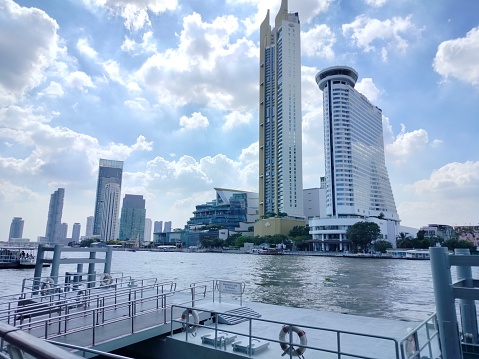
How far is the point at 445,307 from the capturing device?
22.2ft

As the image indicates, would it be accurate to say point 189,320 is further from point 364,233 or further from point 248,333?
point 364,233

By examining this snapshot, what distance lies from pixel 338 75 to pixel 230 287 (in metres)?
175

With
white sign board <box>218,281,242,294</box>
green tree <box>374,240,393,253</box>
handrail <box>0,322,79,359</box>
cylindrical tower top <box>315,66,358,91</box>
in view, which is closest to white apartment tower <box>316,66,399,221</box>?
cylindrical tower top <box>315,66,358,91</box>

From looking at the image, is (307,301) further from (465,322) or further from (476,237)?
(476,237)

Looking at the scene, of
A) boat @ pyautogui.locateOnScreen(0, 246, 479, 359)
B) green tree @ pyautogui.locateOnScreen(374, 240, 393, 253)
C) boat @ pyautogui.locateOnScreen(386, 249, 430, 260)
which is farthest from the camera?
green tree @ pyautogui.locateOnScreen(374, 240, 393, 253)

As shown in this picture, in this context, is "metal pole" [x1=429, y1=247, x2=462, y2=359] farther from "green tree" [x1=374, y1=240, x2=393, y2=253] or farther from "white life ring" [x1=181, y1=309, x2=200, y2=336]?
"green tree" [x1=374, y1=240, x2=393, y2=253]

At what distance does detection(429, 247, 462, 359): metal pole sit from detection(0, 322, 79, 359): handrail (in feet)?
23.0

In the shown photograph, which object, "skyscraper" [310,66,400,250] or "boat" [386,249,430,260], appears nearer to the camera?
"boat" [386,249,430,260]

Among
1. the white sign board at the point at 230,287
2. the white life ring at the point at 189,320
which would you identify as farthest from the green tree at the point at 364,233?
→ the white life ring at the point at 189,320

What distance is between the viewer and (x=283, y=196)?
606ft

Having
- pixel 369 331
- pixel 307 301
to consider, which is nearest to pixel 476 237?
pixel 307 301

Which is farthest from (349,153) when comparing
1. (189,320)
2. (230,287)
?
(189,320)

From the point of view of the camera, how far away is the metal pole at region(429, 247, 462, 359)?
6.68 m

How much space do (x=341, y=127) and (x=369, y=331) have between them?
16264 cm
